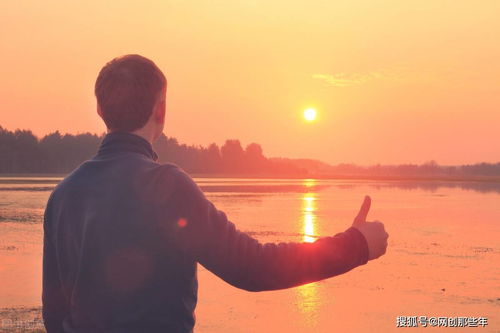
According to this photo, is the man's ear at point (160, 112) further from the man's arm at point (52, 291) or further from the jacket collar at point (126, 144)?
the man's arm at point (52, 291)

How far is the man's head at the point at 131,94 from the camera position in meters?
1.89

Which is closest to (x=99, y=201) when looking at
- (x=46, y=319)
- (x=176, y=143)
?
(x=46, y=319)

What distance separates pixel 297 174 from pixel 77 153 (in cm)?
5977

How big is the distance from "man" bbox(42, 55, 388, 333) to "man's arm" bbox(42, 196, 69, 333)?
106 millimetres

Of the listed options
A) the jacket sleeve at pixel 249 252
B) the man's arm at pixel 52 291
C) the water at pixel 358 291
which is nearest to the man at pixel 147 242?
the jacket sleeve at pixel 249 252

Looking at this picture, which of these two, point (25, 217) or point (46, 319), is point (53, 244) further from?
point (25, 217)

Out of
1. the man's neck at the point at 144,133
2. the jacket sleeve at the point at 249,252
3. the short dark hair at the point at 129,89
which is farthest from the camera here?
the man's neck at the point at 144,133

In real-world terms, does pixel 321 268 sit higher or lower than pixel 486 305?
higher

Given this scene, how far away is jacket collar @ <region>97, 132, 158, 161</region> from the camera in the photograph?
1967mm

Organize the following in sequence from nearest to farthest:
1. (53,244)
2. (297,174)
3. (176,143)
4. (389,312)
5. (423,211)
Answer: (53,244) < (389,312) < (423,211) < (176,143) < (297,174)

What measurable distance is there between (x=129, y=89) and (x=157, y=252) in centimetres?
50

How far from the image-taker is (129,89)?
1.89 m

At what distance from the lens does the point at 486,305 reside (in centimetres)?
1156

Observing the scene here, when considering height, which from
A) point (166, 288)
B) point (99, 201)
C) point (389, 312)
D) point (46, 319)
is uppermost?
point (99, 201)
